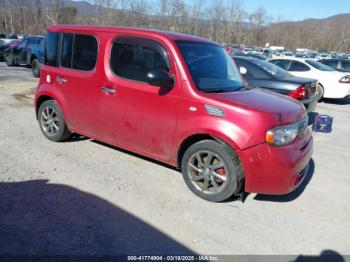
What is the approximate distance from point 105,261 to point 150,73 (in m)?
2.13

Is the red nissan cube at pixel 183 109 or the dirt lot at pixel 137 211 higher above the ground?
the red nissan cube at pixel 183 109

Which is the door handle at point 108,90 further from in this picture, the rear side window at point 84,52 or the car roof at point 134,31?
the car roof at point 134,31

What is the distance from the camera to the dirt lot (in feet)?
10.5

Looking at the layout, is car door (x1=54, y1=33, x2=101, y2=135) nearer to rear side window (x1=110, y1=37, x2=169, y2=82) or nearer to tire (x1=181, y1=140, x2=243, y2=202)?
rear side window (x1=110, y1=37, x2=169, y2=82)

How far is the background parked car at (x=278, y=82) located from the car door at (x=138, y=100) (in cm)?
383

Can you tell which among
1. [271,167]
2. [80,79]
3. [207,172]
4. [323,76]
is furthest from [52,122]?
[323,76]

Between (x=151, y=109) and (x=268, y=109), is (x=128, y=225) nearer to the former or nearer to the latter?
(x=151, y=109)

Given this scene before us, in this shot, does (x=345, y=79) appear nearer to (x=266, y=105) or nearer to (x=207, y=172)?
(x=266, y=105)

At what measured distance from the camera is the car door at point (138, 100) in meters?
4.24

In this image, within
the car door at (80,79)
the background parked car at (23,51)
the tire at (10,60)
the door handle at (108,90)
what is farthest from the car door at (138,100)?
the tire at (10,60)

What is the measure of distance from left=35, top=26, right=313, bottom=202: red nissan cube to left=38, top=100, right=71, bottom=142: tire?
18 cm

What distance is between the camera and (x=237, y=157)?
151 inches

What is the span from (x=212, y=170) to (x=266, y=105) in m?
0.98

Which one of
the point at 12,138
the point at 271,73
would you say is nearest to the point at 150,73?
the point at 12,138
